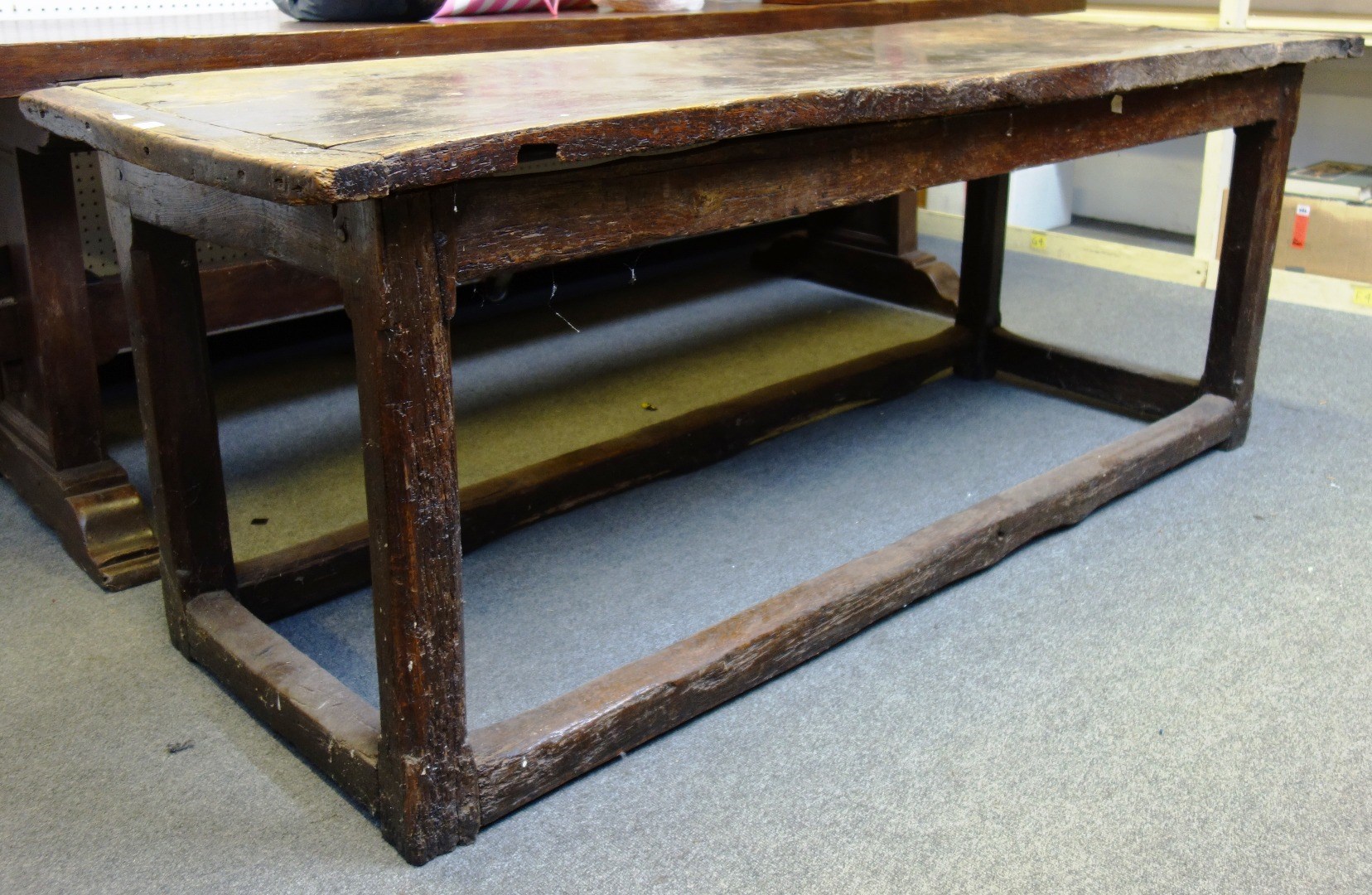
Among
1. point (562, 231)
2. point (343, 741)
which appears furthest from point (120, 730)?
point (562, 231)

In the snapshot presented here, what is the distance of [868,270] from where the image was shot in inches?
122

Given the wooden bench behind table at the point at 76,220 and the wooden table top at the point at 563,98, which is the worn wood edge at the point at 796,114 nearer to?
the wooden table top at the point at 563,98

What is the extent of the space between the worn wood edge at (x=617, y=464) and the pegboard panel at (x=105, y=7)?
1123 millimetres

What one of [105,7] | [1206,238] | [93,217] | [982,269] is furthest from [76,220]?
[1206,238]

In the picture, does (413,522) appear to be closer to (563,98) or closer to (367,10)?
(563,98)

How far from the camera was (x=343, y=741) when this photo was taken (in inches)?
49.0

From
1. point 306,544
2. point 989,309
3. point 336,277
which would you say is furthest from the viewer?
point 989,309

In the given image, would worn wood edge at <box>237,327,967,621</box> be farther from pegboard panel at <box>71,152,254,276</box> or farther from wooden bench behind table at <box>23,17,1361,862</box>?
pegboard panel at <box>71,152,254,276</box>

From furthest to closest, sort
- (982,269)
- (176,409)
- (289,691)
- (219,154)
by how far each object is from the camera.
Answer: (982,269)
(176,409)
(289,691)
(219,154)

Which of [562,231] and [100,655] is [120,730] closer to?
[100,655]

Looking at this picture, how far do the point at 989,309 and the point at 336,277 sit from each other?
1635mm

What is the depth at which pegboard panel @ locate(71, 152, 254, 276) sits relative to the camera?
7.75ft

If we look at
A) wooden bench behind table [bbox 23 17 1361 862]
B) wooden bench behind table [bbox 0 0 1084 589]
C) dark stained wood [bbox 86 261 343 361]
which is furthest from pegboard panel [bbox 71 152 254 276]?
wooden bench behind table [bbox 23 17 1361 862]

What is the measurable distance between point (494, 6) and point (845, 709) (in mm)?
1364
